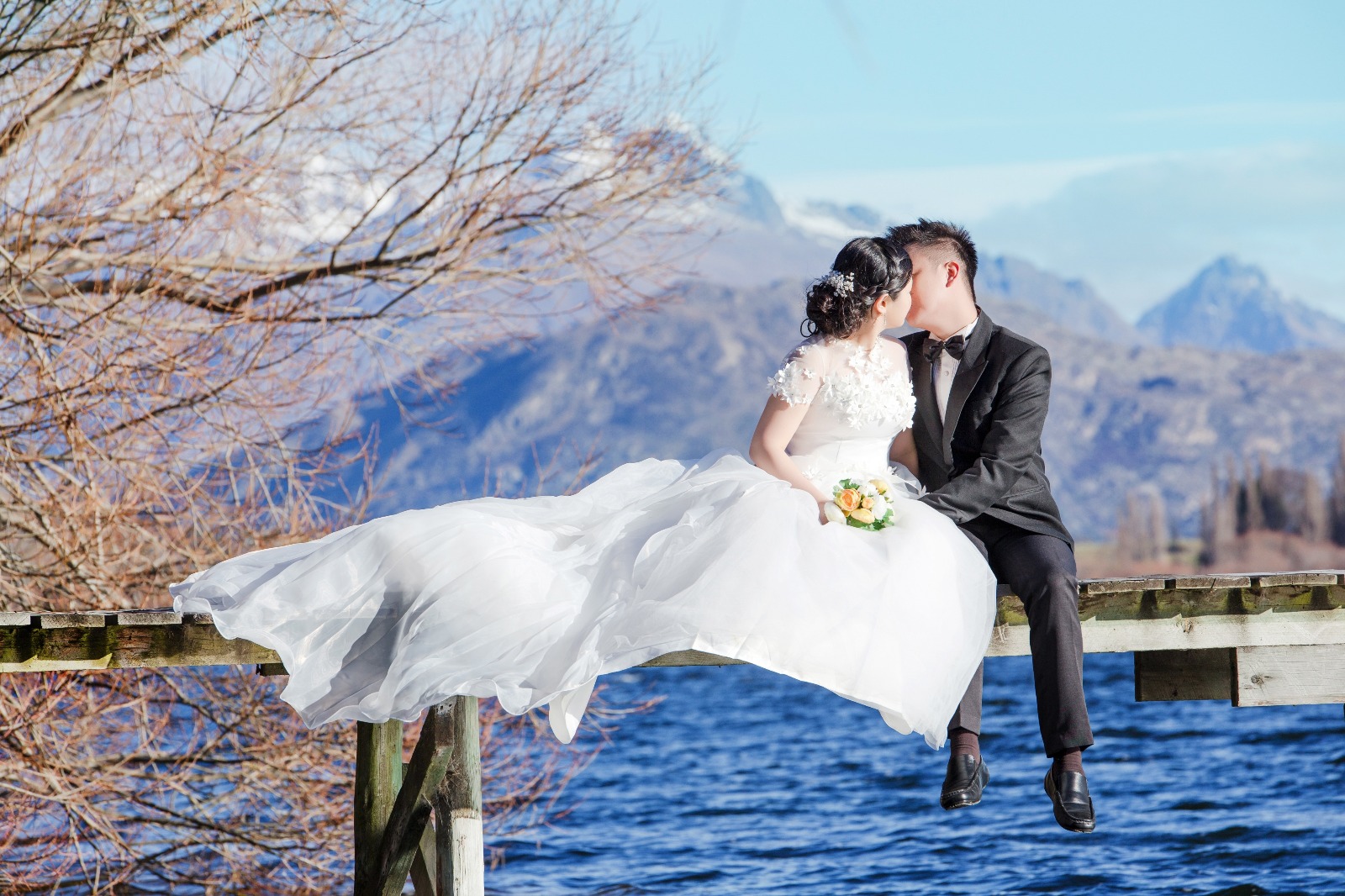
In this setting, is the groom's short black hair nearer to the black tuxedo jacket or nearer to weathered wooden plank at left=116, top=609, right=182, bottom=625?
the black tuxedo jacket

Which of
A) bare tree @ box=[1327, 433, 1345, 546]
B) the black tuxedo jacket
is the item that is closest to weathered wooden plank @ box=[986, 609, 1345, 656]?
the black tuxedo jacket

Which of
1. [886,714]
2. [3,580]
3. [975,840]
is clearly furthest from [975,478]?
[975,840]

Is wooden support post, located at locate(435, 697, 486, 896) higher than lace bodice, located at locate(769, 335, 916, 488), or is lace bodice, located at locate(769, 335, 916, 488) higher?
lace bodice, located at locate(769, 335, 916, 488)

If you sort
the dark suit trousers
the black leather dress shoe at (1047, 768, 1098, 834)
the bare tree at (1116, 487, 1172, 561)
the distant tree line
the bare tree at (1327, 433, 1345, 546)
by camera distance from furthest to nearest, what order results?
the bare tree at (1116, 487, 1172, 561)
the distant tree line
the bare tree at (1327, 433, 1345, 546)
the dark suit trousers
the black leather dress shoe at (1047, 768, 1098, 834)

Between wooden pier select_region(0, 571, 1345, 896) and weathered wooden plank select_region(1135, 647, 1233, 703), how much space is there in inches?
8.2

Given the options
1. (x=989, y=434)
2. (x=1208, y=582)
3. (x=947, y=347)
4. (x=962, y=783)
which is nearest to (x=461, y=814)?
(x=962, y=783)

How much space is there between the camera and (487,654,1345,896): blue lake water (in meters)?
12.3

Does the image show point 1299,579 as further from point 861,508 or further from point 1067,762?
point 861,508

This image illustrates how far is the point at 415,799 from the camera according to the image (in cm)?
570

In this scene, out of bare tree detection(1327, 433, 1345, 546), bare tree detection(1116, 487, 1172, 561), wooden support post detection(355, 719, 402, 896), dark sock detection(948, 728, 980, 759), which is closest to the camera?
dark sock detection(948, 728, 980, 759)

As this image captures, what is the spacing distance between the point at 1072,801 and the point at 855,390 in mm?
1643

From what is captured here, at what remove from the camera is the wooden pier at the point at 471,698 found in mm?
5215

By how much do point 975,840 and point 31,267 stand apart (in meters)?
10.7

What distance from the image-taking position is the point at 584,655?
14.9 ft
